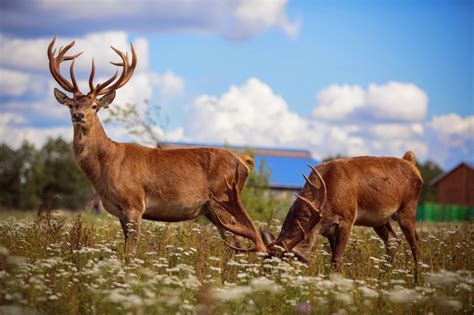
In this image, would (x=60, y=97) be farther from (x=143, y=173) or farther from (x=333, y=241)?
(x=333, y=241)

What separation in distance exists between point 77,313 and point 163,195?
3.52 meters

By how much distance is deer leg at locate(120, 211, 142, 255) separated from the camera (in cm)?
964

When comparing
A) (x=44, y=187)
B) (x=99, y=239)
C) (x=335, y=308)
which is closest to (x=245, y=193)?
(x=99, y=239)

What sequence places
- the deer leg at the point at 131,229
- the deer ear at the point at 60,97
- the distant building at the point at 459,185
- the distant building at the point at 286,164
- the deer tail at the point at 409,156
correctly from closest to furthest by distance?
1. the deer leg at the point at 131,229
2. the deer ear at the point at 60,97
3. the deer tail at the point at 409,156
4. the distant building at the point at 286,164
5. the distant building at the point at 459,185

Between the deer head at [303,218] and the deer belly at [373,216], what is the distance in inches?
33.4

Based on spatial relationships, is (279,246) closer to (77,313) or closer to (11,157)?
(77,313)

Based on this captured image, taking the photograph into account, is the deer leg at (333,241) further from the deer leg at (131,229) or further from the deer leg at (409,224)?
the deer leg at (131,229)

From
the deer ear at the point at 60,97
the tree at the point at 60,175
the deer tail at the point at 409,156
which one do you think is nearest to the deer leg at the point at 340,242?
the deer tail at the point at 409,156

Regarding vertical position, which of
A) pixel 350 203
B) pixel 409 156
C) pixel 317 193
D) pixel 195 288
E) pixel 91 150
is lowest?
pixel 195 288

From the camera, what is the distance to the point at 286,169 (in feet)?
173

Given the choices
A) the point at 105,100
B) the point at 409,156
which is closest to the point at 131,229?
the point at 105,100

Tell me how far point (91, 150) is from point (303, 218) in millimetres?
3199

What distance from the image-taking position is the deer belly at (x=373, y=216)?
35.2 ft

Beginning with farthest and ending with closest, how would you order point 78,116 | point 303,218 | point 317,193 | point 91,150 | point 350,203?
point 91,150 < point 350,203 < point 317,193 < point 78,116 < point 303,218
